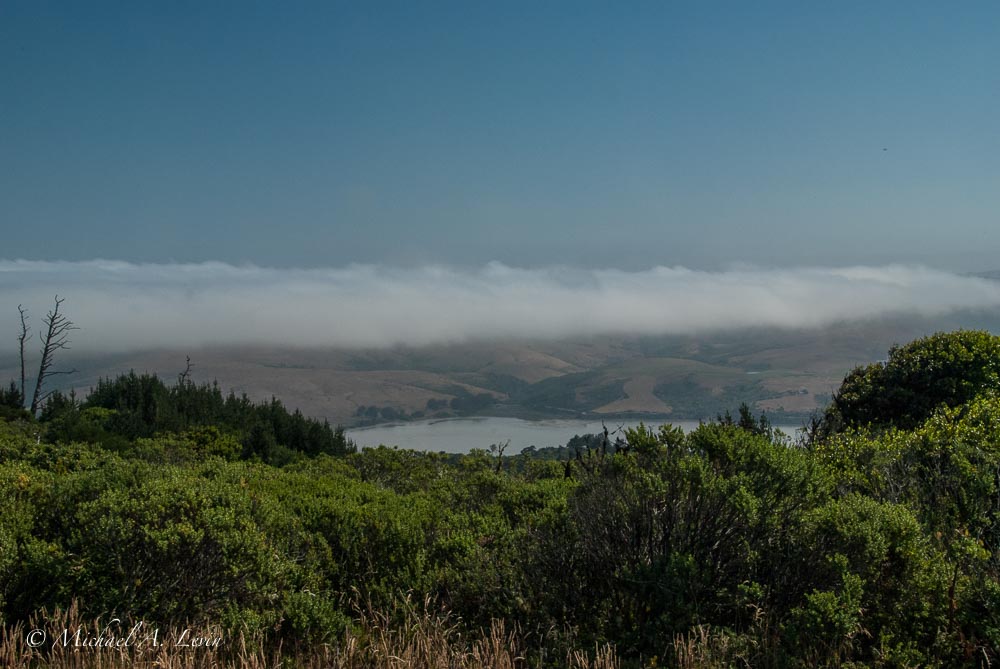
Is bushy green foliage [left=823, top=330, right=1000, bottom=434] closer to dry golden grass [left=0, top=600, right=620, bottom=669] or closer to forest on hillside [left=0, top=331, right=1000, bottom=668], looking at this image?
forest on hillside [left=0, top=331, right=1000, bottom=668]

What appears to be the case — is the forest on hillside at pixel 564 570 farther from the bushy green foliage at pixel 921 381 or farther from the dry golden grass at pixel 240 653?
the bushy green foliage at pixel 921 381

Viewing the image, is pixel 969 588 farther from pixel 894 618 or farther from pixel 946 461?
pixel 946 461

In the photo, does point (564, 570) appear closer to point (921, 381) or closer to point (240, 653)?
point (240, 653)

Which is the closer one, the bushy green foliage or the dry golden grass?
the dry golden grass

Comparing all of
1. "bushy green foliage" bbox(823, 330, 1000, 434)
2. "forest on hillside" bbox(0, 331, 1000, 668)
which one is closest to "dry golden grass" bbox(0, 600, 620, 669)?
"forest on hillside" bbox(0, 331, 1000, 668)

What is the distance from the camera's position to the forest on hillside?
6.55 m

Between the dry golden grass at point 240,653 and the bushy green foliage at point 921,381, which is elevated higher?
Result: the bushy green foliage at point 921,381

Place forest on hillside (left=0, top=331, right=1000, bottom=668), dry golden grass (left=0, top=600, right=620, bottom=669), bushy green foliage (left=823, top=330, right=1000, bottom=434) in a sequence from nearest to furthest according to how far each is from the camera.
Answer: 1. dry golden grass (left=0, top=600, right=620, bottom=669)
2. forest on hillside (left=0, top=331, right=1000, bottom=668)
3. bushy green foliage (left=823, top=330, right=1000, bottom=434)

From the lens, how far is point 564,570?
27.1ft

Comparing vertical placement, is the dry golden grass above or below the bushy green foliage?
below

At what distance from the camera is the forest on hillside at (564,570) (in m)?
6.55

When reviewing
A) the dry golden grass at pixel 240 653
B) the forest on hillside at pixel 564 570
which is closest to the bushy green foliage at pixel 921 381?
the forest on hillside at pixel 564 570

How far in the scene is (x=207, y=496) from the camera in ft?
27.0

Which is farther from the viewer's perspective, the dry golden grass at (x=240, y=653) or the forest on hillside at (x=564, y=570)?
the forest on hillside at (x=564, y=570)
